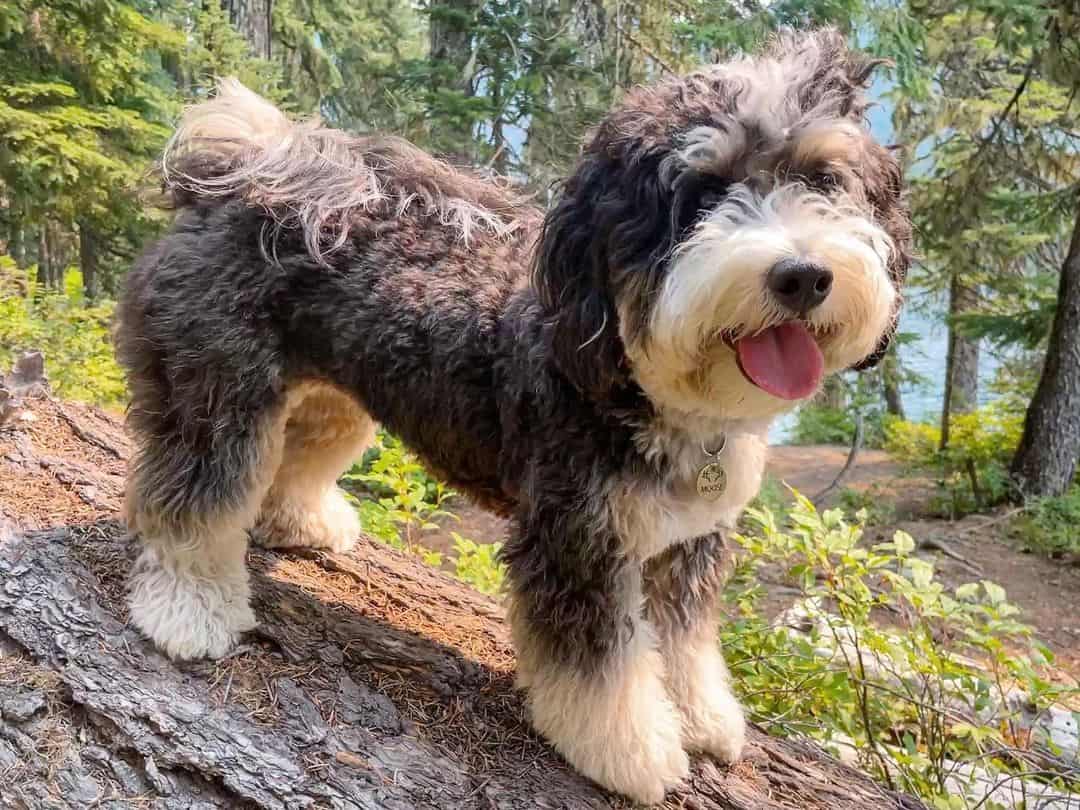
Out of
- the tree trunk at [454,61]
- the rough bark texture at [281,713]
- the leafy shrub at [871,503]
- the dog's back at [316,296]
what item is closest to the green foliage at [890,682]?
the rough bark texture at [281,713]

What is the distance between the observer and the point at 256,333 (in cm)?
300

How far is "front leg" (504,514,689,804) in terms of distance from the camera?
249cm

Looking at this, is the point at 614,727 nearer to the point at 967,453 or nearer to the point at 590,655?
the point at 590,655

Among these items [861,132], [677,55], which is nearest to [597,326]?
[861,132]

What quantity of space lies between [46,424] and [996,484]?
395 inches

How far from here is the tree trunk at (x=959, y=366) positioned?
42.3 feet

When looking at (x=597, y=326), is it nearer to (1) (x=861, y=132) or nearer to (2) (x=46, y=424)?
(1) (x=861, y=132)

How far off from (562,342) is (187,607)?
1.73 m

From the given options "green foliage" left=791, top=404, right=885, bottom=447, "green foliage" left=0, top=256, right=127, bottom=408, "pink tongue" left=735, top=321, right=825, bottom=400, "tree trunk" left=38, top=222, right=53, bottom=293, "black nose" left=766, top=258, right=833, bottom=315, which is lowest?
"green foliage" left=791, top=404, right=885, bottom=447

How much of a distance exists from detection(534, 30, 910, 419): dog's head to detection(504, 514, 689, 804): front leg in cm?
53

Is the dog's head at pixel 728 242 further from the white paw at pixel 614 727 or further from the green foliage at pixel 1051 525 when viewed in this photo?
the green foliage at pixel 1051 525

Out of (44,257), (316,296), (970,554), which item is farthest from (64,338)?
(44,257)

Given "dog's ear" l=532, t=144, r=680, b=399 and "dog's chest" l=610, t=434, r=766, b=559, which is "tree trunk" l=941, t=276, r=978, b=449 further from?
"dog's ear" l=532, t=144, r=680, b=399

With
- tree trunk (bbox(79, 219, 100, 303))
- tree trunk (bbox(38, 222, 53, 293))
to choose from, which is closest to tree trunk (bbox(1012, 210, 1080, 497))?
tree trunk (bbox(79, 219, 100, 303))
